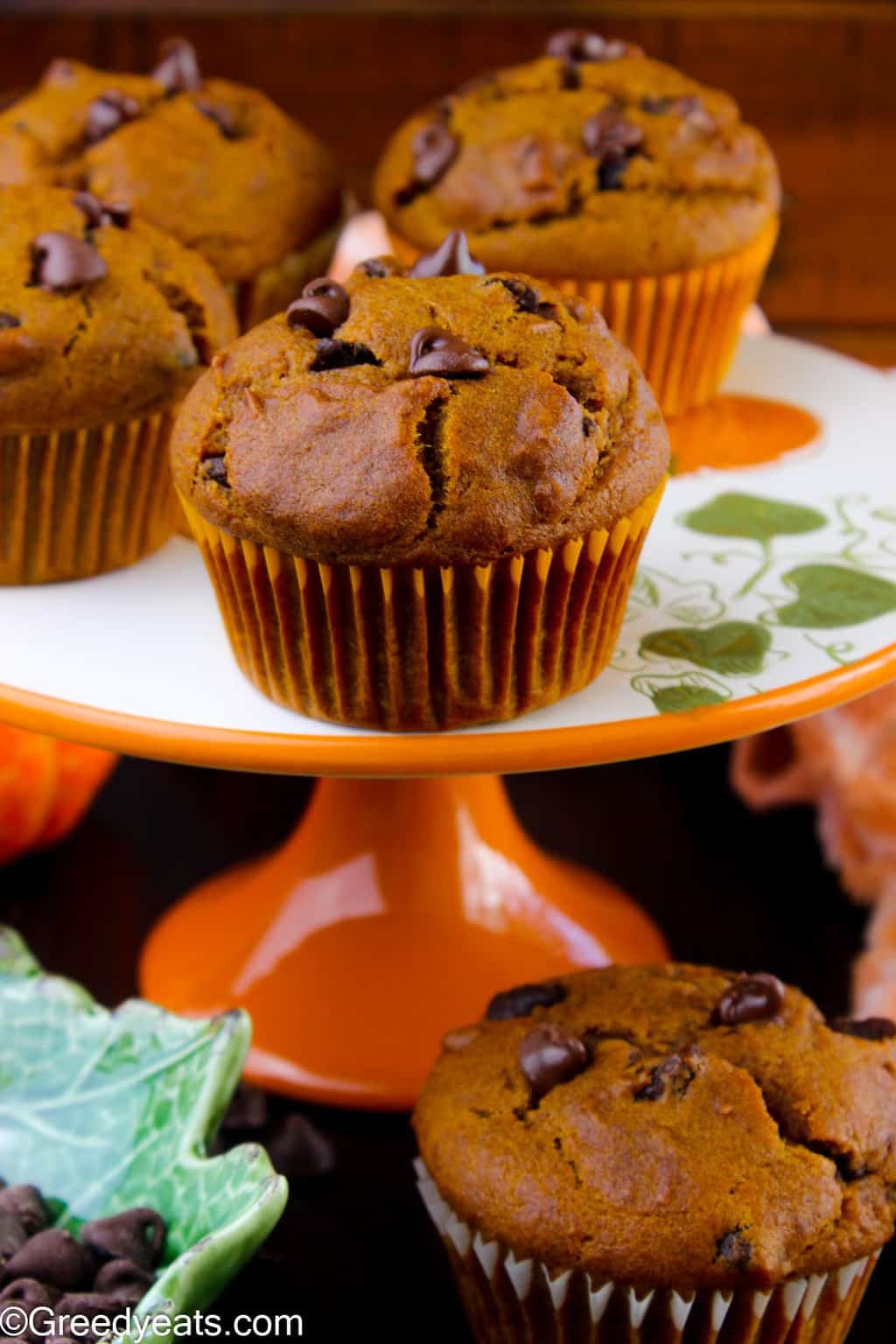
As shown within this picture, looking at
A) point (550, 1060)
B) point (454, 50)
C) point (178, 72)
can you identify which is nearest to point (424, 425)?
point (550, 1060)


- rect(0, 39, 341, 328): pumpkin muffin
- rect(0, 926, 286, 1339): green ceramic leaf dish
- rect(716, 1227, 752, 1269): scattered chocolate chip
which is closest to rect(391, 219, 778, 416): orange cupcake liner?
rect(0, 39, 341, 328): pumpkin muffin

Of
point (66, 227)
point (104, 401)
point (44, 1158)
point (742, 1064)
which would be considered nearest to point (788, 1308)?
point (742, 1064)

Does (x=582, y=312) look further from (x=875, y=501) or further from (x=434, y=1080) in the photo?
(x=434, y=1080)

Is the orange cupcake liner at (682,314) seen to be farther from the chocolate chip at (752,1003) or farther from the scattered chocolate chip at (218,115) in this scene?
the chocolate chip at (752,1003)

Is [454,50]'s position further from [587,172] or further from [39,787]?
[39,787]

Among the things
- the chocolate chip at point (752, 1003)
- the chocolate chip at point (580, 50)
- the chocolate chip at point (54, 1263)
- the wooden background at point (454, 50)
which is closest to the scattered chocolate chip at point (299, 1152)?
the chocolate chip at point (54, 1263)
